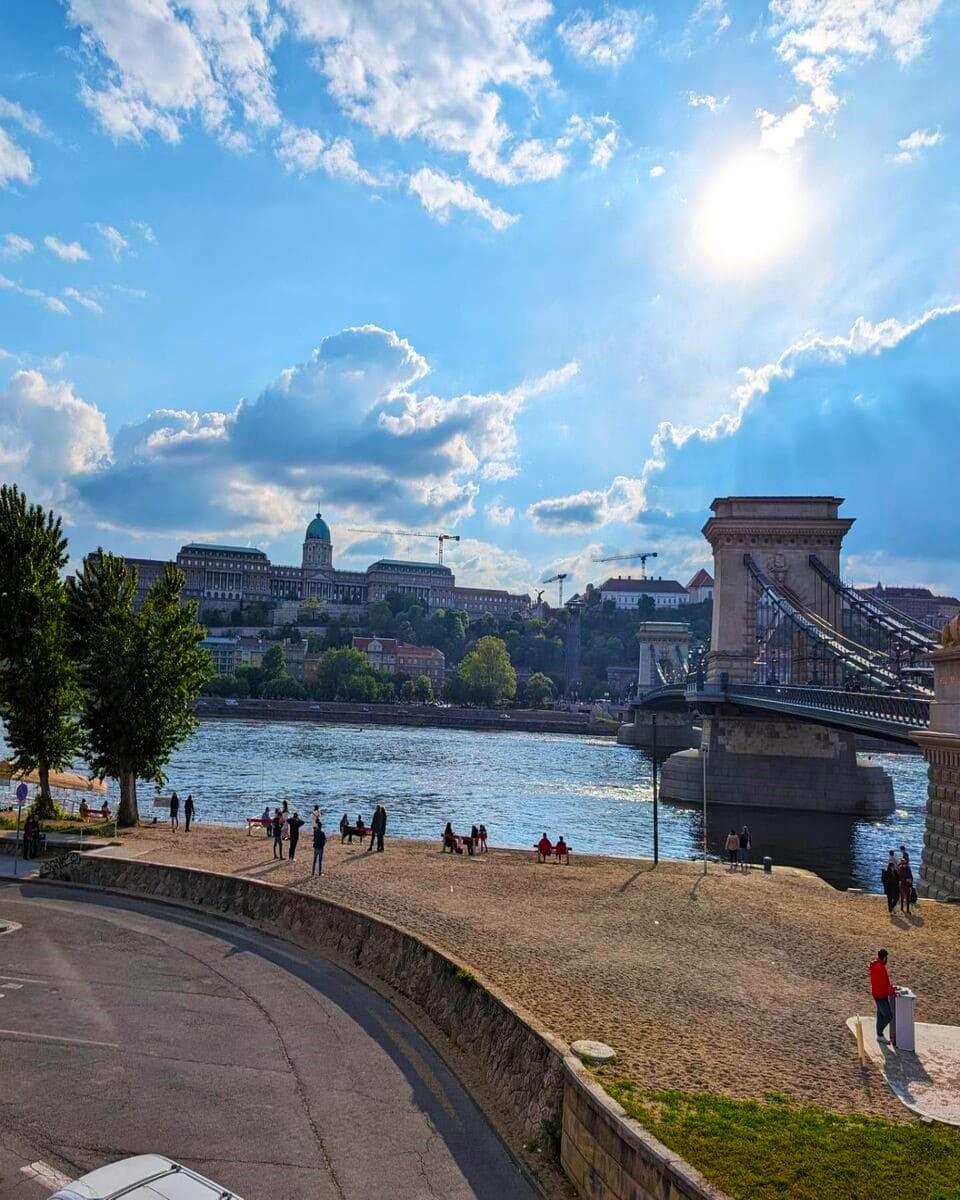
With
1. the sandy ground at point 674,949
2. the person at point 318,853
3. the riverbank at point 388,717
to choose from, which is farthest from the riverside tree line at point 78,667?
the riverbank at point 388,717

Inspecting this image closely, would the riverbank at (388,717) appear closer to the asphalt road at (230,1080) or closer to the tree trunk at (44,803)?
the tree trunk at (44,803)

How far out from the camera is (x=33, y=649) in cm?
3462

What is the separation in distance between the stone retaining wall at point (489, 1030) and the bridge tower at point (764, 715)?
43576mm

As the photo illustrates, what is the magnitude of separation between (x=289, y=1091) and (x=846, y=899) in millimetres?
18002

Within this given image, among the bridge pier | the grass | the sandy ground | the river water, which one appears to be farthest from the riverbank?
the grass

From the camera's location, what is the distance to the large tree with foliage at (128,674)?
3516 centimetres

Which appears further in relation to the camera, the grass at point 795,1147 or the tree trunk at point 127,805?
the tree trunk at point 127,805

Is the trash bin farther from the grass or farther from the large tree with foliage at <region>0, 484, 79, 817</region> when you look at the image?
the large tree with foliage at <region>0, 484, 79, 817</region>

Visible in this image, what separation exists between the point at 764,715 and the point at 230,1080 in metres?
60.8

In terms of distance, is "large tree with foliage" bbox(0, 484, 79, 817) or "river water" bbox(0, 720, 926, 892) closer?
"large tree with foliage" bbox(0, 484, 79, 817)

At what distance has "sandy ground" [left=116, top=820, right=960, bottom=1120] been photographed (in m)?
12.4

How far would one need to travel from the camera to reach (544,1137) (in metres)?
11.2

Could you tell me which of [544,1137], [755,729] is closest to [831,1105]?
[544,1137]

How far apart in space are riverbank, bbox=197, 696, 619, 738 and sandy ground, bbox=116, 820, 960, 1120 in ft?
461
